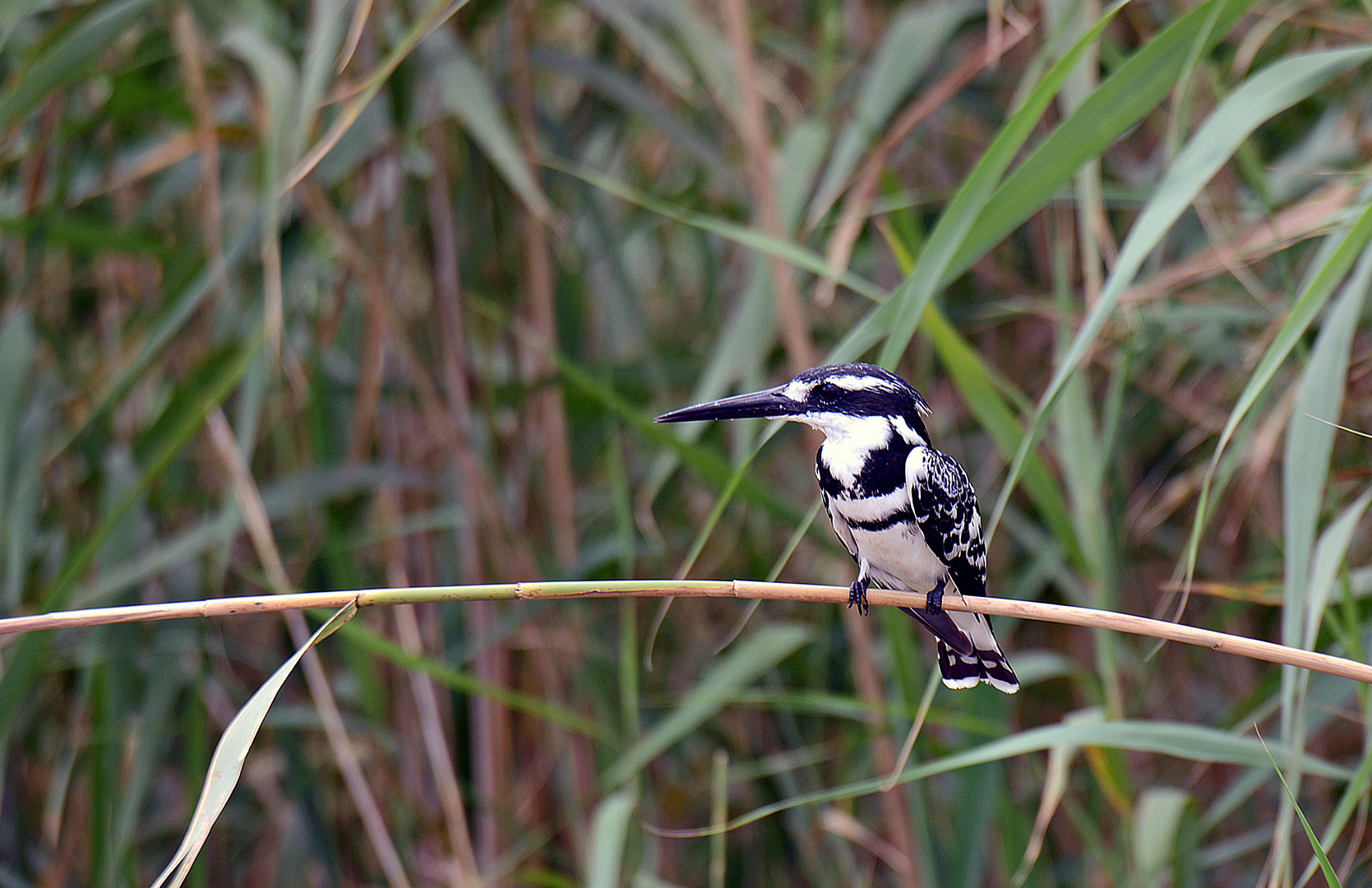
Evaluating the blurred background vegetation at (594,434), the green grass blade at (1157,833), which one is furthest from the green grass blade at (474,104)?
the green grass blade at (1157,833)

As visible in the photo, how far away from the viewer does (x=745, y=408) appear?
1014 mm

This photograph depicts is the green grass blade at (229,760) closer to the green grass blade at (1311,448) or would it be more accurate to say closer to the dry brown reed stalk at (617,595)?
the dry brown reed stalk at (617,595)

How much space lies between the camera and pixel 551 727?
6.51 feet

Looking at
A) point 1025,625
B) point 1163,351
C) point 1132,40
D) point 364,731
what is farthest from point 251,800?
point 1132,40

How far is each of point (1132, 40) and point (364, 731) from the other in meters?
1.91

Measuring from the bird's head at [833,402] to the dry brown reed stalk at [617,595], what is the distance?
277mm

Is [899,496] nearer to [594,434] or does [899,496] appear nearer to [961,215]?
[961,215]

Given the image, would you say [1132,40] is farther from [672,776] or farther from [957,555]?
[672,776]

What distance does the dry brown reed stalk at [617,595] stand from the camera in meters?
0.67

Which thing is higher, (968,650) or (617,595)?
(617,595)

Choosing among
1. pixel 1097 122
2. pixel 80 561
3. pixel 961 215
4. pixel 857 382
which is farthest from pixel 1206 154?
pixel 80 561

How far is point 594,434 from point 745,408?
105 cm

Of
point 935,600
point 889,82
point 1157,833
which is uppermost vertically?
point 889,82

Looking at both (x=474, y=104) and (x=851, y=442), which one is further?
(x=474, y=104)
